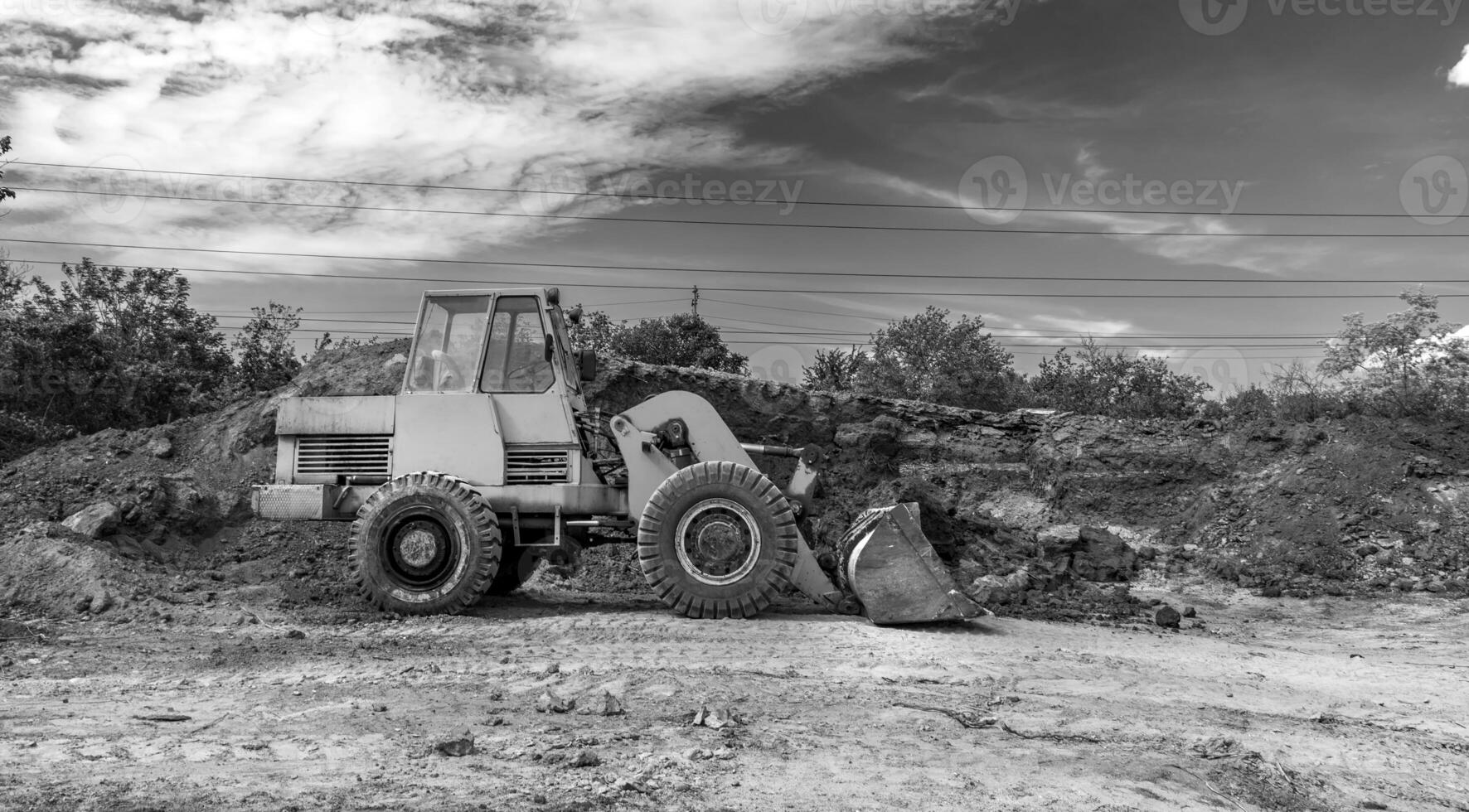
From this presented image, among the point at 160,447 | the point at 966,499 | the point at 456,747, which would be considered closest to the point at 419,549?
the point at 456,747

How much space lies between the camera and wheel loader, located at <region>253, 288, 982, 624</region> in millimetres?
8727

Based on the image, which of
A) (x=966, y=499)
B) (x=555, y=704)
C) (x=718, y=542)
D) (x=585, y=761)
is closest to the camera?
(x=585, y=761)

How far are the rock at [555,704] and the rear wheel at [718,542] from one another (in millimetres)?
2773

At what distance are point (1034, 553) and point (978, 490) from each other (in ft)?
15.5

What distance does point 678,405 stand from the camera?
941 cm

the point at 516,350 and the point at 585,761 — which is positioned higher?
the point at 516,350

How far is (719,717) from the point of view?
18.3 ft

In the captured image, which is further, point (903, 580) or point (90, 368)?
point (90, 368)

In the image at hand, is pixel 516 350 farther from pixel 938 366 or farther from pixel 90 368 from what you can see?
pixel 938 366

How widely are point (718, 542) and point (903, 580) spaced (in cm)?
163

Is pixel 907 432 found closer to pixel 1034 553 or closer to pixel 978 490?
pixel 978 490

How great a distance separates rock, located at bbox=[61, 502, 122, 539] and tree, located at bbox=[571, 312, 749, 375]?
25969 mm

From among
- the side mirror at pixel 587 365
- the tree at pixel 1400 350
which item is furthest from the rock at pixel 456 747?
the tree at pixel 1400 350

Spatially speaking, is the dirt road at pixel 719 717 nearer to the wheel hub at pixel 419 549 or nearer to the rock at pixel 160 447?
the wheel hub at pixel 419 549
